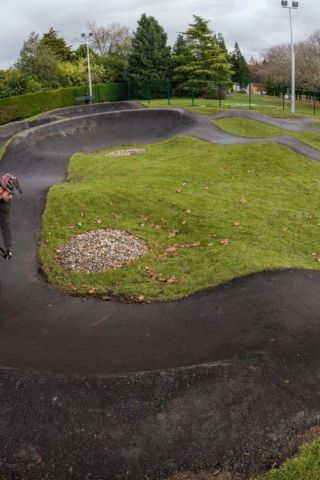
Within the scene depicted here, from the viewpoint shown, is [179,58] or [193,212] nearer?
[193,212]

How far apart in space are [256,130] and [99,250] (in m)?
18.0

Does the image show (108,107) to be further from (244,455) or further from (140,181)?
(244,455)

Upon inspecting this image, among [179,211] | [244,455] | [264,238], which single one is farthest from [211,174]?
[244,455]

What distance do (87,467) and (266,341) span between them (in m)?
3.13

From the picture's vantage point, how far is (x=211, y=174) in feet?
56.4

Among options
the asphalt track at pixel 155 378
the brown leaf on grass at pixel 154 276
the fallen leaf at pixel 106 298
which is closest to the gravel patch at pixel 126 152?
the asphalt track at pixel 155 378

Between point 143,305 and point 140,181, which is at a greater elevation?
point 140,181

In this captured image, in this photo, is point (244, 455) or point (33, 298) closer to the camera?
point (244, 455)

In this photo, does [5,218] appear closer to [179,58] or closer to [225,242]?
[225,242]

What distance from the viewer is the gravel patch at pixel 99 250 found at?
10.1 metres

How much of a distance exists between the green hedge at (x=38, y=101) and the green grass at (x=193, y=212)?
744 inches

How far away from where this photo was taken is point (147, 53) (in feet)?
151

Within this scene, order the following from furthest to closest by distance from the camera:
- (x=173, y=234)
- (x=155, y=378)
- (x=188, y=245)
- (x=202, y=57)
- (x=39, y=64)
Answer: (x=202, y=57) → (x=39, y=64) → (x=173, y=234) → (x=188, y=245) → (x=155, y=378)

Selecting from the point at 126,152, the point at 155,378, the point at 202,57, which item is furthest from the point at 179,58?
the point at 155,378
